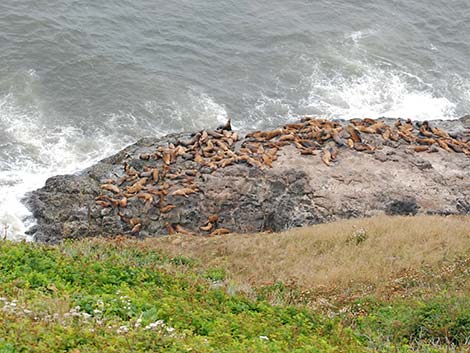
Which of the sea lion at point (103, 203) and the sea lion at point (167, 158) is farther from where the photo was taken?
the sea lion at point (167, 158)

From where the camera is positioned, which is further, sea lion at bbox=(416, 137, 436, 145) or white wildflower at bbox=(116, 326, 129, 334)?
sea lion at bbox=(416, 137, 436, 145)

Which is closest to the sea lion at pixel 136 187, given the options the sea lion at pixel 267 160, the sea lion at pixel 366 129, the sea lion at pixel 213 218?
the sea lion at pixel 213 218

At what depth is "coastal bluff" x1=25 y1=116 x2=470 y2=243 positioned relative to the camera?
29.5 metres

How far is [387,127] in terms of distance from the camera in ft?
116

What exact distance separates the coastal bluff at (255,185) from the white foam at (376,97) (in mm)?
10994

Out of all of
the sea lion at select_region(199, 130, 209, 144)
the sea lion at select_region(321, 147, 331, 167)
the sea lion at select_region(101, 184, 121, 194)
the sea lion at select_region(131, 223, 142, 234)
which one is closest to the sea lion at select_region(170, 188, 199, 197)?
the sea lion at select_region(131, 223, 142, 234)

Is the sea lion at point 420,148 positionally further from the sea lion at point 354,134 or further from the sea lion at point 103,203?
the sea lion at point 103,203

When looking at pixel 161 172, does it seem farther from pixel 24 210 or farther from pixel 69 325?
pixel 69 325

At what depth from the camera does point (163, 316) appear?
48.3 feet

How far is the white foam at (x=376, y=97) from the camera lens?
4538cm

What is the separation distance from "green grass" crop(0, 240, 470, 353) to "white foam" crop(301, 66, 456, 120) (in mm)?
27156

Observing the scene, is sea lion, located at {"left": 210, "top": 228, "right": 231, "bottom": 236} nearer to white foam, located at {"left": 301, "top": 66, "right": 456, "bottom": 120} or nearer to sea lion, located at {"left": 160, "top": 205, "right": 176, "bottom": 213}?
sea lion, located at {"left": 160, "top": 205, "right": 176, "bottom": 213}

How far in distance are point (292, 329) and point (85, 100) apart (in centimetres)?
2879

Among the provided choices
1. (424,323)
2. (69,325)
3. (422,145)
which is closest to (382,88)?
(422,145)
